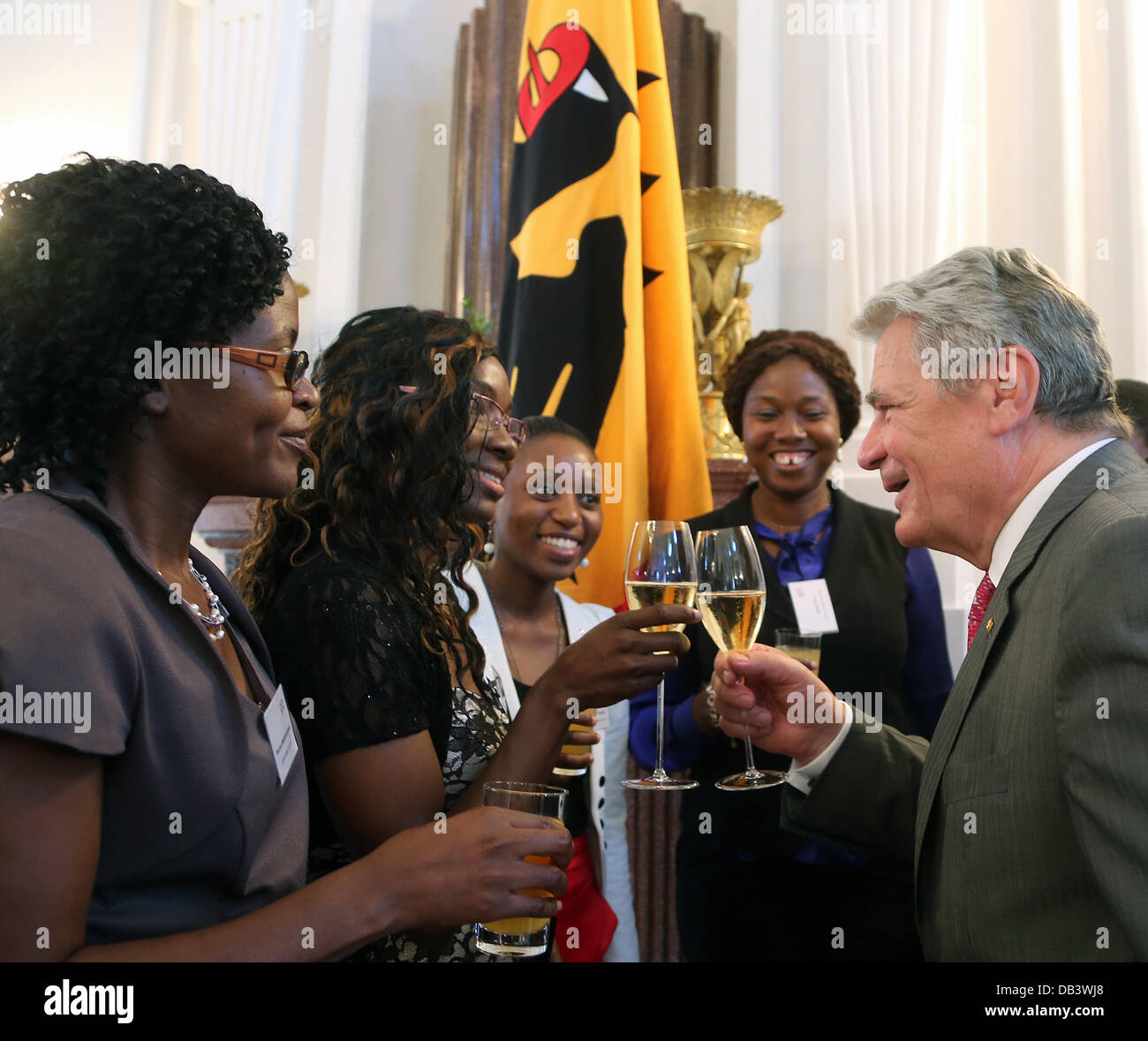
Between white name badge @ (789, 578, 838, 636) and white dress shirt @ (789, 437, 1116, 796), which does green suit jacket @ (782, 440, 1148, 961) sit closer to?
white dress shirt @ (789, 437, 1116, 796)

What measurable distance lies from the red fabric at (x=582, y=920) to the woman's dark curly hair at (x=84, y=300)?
158cm

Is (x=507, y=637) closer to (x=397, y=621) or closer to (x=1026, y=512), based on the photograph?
(x=397, y=621)

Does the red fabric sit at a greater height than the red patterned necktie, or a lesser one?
lesser

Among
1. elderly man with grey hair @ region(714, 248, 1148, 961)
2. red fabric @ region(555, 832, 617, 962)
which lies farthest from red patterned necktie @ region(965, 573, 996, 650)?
red fabric @ region(555, 832, 617, 962)

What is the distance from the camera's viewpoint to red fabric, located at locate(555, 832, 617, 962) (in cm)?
240

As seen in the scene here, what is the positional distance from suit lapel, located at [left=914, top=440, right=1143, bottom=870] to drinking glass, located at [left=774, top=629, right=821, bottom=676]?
0.67 metres

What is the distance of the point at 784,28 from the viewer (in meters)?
4.43

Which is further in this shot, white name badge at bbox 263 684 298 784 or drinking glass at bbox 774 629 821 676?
drinking glass at bbox 774 629 821 676

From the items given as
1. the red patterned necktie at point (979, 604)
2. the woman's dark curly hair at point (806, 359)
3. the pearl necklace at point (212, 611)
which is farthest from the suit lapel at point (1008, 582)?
the woman's dark curly hair at point (806, 359)

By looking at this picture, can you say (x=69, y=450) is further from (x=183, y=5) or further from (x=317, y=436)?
(x=183, y=5)

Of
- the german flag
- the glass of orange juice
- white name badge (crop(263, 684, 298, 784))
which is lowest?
the glass of orange juice

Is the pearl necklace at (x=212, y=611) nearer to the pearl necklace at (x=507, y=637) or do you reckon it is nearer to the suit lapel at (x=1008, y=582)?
the suit lapel at (x=1008, y=582)

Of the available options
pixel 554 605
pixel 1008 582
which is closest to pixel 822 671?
pixel 554 605
